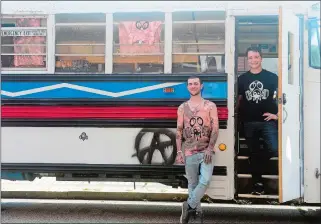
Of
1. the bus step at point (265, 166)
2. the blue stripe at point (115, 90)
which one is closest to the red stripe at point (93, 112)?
the blue stripe at point (115, 90)

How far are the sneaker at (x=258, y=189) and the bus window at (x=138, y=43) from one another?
1876 millimetres

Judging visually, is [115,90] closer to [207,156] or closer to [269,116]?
[207,156]

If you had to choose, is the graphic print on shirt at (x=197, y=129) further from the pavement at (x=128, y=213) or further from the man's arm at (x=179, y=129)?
the pavement at (x=128, y=213)

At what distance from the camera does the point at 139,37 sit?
16.7 feet

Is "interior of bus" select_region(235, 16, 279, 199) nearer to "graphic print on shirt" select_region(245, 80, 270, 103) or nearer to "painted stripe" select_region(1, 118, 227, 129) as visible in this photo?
"graphic print on shirt" select_region(245, 80, 270, 103)

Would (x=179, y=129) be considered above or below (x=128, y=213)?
above

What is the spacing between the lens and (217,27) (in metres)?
5.00

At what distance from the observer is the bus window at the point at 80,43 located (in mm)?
5121

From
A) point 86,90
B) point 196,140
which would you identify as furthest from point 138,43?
point 196,140

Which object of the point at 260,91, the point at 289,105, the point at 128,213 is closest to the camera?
the point at 289,105

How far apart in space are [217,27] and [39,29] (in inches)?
85.3

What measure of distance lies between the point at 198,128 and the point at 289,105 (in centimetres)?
Answer: 115

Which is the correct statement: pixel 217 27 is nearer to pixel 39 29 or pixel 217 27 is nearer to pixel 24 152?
pixel 39 29

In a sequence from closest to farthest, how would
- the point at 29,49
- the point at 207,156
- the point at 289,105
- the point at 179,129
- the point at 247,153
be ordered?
the point at 207,156, the point at 179,129, the point at 289,105, the point at 29,49, the point at 247,153
